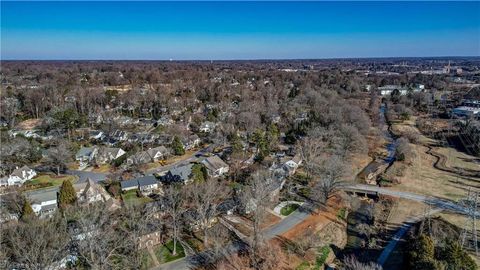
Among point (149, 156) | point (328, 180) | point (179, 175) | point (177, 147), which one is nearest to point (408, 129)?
point (328, 180)

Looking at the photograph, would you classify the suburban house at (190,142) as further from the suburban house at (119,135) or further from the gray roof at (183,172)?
the gray roof at (183,172)

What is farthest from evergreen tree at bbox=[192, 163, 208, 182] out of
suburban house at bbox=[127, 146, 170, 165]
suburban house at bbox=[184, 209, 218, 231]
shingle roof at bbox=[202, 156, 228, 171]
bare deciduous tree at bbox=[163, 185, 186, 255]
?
suburban house at bbox=[127, 146, 170, 165]

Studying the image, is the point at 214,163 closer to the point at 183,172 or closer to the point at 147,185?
the point at 183,172

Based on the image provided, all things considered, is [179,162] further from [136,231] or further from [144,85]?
[144,85]

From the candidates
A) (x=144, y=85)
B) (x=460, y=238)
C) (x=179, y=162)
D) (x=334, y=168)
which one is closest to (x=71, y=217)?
(x=179, y=162)

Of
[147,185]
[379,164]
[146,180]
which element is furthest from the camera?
[379,164]
